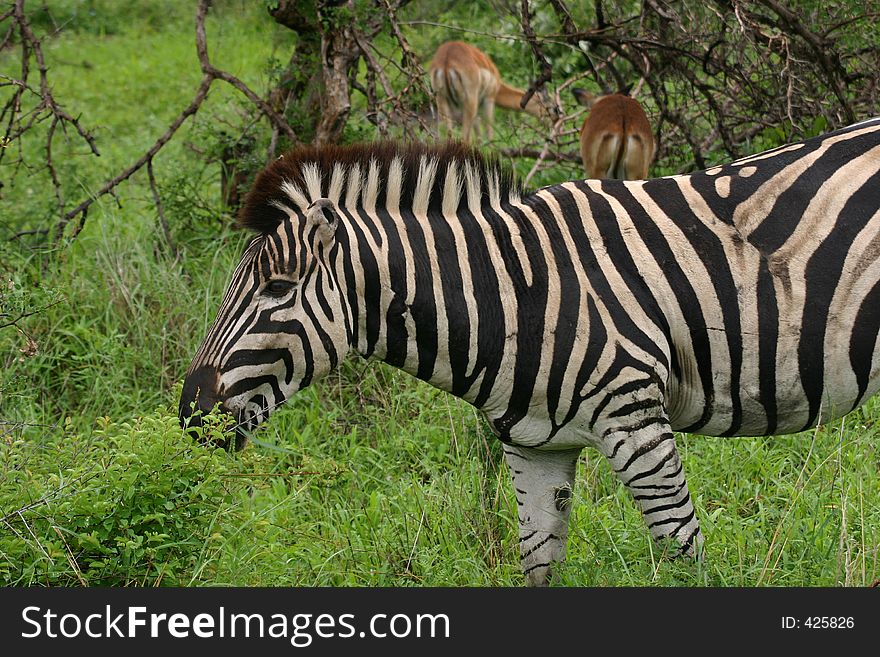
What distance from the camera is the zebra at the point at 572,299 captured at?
3846 mm

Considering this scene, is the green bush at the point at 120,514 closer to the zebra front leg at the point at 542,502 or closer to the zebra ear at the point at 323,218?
the zebra ear at the point at 323,218

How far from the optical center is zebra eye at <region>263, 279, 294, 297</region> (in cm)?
385

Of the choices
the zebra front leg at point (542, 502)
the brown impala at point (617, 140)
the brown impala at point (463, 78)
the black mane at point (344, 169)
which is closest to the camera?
the black mane at point (344, 169)

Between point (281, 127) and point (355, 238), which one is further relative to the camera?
point (281, 127)

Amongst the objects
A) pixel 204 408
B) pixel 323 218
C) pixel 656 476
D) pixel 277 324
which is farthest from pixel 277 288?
pixel 656 476

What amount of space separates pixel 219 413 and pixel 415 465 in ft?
7.08

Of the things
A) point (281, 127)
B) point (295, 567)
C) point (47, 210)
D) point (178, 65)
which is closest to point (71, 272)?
point (47, 210)

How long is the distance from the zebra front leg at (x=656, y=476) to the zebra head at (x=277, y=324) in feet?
3.50

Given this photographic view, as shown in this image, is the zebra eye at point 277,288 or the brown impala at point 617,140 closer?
the zebra eye at point 277,288

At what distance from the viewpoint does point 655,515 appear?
395cm

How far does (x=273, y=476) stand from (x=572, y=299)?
60.3 inches

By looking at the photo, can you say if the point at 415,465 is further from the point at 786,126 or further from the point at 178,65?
the point at 178,65

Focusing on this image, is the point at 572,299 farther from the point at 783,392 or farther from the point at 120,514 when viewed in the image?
the point at 120,514

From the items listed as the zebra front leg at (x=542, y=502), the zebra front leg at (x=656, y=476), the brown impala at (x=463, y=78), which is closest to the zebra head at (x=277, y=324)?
the zebra front leg at (x=542, y=502)
